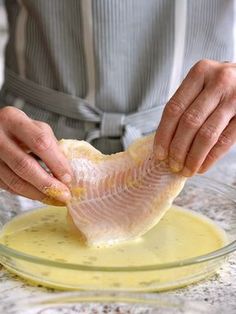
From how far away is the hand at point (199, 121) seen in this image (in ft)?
3.92

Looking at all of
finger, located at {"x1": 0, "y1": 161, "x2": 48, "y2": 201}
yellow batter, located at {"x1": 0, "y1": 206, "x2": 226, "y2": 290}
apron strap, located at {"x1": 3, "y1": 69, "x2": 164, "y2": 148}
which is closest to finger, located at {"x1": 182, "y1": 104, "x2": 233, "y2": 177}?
yellow batter, located at {"x1": 0, "y1": 206, "x2": 226, "y2": 290}

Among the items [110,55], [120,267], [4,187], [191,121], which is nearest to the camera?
[120,267]

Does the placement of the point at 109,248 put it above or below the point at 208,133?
below

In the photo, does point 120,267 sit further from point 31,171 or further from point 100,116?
point 100,116

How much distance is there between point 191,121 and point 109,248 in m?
0.23

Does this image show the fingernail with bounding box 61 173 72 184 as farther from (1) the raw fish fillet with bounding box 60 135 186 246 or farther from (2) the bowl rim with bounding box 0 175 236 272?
(2) the bowl rim with bounding box 0 175 236 272

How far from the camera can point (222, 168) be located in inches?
66.2

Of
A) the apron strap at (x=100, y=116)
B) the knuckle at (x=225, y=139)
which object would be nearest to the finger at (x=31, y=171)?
the knuckle at (x=225, y=139)

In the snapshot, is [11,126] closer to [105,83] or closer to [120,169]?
[120,169]

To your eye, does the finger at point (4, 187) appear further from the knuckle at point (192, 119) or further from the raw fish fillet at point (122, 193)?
the knuckle at point (192, 119)

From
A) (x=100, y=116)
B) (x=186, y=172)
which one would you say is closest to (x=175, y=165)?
(x=186, y=172)

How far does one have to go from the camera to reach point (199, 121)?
120 centimetres

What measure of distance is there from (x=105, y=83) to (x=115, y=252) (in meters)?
0.48

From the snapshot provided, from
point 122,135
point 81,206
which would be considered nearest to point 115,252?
point 81,206
